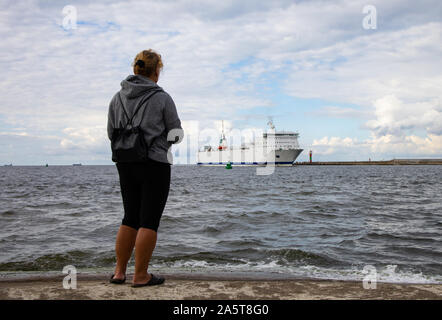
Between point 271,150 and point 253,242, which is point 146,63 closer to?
point 253,242

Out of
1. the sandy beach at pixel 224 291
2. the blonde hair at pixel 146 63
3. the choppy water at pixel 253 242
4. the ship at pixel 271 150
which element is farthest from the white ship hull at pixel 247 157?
the blonde hair at pixel 146 63

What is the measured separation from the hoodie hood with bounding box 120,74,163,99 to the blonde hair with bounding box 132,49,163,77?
0.23 feet

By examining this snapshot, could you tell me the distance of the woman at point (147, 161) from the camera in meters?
2.39

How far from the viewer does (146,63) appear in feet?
8.34

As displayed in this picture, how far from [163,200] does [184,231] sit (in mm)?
4433

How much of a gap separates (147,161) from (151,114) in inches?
12.3

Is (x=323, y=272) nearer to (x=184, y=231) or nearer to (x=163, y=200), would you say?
(x=163, y=200)

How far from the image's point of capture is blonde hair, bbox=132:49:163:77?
254 cm

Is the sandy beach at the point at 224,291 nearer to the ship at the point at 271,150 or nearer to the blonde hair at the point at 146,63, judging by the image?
the blonde hair at the point at 146,63

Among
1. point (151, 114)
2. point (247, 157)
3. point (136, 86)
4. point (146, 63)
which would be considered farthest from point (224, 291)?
point (247, 157)

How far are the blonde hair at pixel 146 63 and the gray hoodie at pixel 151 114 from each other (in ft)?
0.25

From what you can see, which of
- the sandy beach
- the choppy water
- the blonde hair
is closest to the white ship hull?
the choppy water

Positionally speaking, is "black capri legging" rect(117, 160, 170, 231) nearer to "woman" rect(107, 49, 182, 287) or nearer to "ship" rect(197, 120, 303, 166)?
"woman" rect(107, 49, 182, 287)

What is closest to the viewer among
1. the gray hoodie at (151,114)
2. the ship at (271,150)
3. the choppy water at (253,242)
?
the gray hoodie at (151,114)
